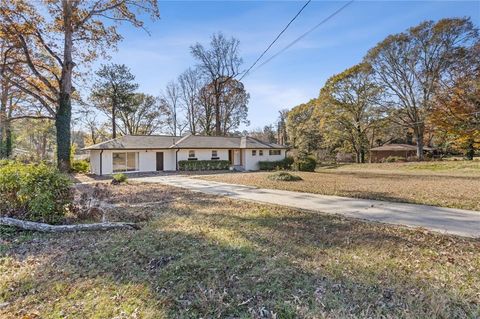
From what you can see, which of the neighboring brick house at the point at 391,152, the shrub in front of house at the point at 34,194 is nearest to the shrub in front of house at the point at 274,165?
the neighboring brick house at the point at 391,152

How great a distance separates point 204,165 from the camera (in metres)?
24.2

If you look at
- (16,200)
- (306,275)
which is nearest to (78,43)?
(16,200)

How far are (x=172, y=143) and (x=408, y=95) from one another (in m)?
25.2

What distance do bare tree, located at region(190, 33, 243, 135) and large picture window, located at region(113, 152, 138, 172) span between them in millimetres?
13513

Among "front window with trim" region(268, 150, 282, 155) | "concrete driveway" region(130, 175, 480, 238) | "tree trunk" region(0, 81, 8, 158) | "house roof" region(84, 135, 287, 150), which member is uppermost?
"tree trunk" region(0, 81, 8, 158)

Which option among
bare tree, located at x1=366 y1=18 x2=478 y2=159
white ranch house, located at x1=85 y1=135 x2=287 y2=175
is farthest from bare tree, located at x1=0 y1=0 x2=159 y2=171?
bare tree, located at x1=366 y1=18 x2=478 y2=159

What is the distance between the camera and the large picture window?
21516 mm

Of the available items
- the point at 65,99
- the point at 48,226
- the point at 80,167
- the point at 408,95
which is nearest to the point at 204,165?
the point at 80,167

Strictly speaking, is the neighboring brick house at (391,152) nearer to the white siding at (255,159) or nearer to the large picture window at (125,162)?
the white siding at (255,159)

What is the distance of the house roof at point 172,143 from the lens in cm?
2134

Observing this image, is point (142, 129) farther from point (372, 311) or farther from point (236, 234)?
point (372, 311)

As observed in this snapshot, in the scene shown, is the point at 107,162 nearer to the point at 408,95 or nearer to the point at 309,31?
the point at 309,31

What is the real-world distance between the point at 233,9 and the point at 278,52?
2460 millimetres

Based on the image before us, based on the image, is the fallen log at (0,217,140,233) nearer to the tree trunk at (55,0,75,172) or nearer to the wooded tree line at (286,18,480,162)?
the tree trunk at (55,0,75,172)
